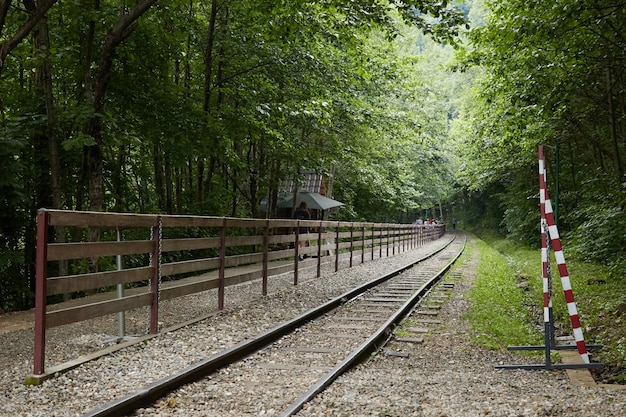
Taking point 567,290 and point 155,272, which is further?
point 155,272

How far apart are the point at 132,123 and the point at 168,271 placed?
5021 mm

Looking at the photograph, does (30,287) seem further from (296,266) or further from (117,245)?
(117,245)

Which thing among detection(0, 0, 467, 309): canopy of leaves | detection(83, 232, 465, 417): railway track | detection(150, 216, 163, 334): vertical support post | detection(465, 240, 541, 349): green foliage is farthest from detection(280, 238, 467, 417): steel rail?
detection(0, 0, 467, 309): canopy of leaves

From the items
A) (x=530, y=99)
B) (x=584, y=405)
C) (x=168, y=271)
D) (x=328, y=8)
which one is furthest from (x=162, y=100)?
(x=584, y=405)

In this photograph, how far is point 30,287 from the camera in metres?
10.6

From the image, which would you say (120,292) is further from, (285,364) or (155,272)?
(285,364)

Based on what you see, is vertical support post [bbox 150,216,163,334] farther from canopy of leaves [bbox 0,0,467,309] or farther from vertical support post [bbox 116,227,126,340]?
canopy of leaves [bbox 0,0,467,309]

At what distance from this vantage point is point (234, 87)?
13.7 m

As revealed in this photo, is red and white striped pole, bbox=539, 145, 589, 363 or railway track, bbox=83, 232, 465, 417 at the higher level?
red and white striped pole, bbox=539, 145, 589, 363

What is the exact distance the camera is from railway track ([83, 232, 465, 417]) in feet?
13.8

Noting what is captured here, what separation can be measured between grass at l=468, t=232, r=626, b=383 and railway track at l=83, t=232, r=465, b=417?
1.11 meters

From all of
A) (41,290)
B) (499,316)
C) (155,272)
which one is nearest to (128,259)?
(155,272)

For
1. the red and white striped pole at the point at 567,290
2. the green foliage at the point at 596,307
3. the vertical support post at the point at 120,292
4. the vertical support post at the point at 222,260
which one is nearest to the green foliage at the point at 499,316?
the green foliage at the point at 596,307

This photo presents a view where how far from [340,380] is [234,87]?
9970 mm
